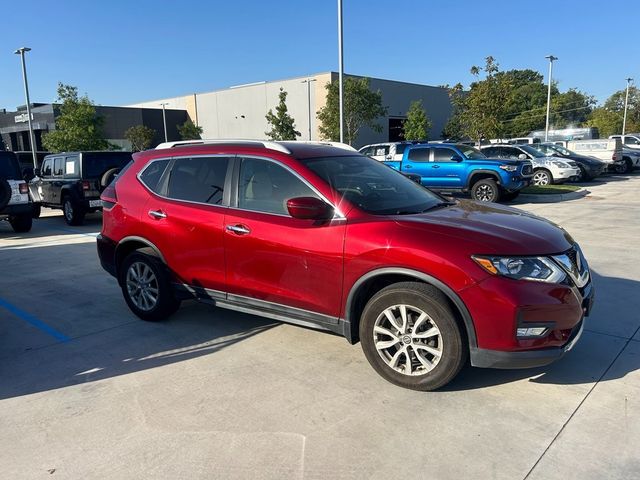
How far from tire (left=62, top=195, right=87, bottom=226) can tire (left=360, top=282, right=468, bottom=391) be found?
10926mm

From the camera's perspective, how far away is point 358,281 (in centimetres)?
361

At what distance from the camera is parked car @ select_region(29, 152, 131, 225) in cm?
1238

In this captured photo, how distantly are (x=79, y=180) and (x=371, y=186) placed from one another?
10449 millimetres

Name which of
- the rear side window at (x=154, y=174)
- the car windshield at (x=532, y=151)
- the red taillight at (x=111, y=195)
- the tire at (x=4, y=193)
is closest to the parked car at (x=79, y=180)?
the tire at (x=4, y=193)

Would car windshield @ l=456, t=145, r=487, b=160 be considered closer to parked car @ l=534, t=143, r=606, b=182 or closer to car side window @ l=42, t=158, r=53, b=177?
parked car @ l=534, t=143, r=606, b=182

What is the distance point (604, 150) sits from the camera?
79.7ft

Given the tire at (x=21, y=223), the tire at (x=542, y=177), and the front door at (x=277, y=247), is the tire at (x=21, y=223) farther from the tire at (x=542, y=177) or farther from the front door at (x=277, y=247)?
the tire at (x=542, y=177)

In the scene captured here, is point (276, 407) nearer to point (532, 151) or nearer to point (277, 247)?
point (277, 247)

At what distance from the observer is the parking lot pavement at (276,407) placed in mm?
2809

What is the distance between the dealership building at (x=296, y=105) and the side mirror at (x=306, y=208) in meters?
44.8

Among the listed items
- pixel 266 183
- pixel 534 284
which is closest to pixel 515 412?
pixel 534 284

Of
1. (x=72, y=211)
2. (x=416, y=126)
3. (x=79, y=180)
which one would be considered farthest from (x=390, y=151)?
(x=416, y=126)

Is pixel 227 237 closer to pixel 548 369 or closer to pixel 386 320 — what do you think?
pixel 386 320

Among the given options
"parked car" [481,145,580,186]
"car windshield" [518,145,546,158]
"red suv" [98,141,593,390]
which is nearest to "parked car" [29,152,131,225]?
"red suv" [98,141,593,390]
